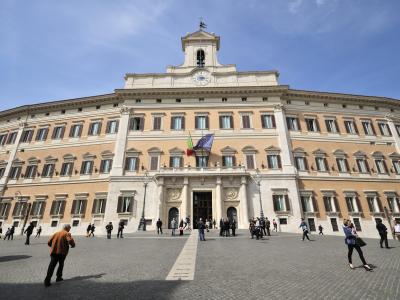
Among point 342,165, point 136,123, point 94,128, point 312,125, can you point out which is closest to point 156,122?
point 136,123

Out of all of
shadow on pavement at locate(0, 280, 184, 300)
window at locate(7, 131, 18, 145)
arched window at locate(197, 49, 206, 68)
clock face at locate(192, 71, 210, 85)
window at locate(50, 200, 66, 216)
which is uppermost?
arched window at locate(197, 49, 206, 68)

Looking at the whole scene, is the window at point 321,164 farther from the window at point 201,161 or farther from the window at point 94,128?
the window at point 94,128

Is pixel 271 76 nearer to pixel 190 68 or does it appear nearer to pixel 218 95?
pixel 218 95

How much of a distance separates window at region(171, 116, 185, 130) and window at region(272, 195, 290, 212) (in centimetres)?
1324

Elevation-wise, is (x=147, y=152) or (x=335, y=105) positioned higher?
(x=335, y=105)

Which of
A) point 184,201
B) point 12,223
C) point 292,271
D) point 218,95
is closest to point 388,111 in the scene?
point 218,95

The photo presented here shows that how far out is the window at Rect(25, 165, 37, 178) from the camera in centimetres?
2727

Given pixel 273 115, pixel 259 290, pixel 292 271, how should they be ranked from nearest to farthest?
pixel 259 290, pixel 292 271, pixel 273 115

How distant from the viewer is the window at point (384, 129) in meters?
29.1

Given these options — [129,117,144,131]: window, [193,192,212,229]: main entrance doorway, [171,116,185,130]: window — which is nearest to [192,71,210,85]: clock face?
[171,116,185,130]: window

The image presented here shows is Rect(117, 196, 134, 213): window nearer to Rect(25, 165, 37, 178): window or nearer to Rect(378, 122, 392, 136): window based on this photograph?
Rect(25, 165, 37, 178): window

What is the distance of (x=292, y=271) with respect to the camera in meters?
6.78

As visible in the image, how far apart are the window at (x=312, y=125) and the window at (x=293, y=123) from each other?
1.47m

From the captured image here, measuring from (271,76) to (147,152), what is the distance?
747 inches
